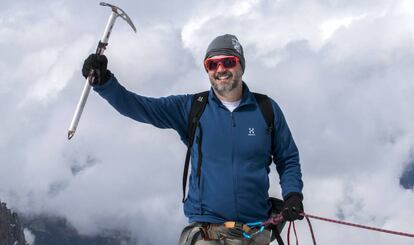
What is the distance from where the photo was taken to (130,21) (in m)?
8.82

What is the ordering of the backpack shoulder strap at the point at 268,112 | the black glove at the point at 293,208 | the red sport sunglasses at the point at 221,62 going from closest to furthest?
1. the black glove at the point at 293,208
2. the backpack shoulder strap at the point at 268,112
3. the red sport sunglasses at the point at 221,62

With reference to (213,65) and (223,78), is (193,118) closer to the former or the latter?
(223,78)

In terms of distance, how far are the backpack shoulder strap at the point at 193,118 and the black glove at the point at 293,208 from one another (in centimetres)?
134

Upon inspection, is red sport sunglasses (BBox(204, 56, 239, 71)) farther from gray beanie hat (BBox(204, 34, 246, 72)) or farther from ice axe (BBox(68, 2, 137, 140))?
ice axe (BBox(68, 2, 137, 140))

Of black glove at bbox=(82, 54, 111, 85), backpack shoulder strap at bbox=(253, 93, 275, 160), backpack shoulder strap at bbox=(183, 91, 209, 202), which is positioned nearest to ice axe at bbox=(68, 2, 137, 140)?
black glove at bbox=(82, 54, 111, 85)

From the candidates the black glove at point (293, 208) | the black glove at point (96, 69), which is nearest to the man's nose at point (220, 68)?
the black glove at point (96, 69)

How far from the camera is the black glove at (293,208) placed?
7.51m

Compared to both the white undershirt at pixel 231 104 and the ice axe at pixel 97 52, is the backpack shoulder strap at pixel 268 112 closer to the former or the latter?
the white undershirt at pixel 231 104

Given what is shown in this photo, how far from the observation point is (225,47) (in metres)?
8.08

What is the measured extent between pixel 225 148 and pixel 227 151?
47 mm

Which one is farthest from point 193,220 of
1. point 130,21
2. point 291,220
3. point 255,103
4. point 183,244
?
Answer: point 130,21

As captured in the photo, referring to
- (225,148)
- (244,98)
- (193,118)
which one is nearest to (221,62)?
(244,98)

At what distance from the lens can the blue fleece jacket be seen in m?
7.37

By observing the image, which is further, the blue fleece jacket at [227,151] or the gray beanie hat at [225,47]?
the gray beanie hat at [225,47]
